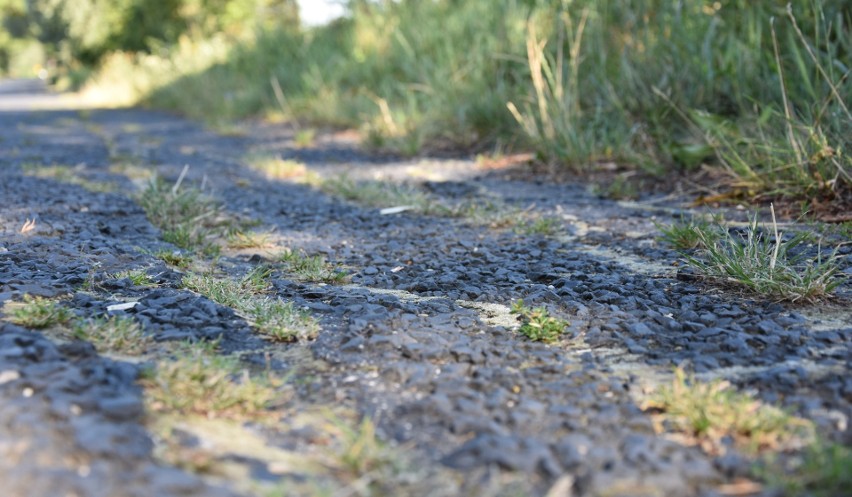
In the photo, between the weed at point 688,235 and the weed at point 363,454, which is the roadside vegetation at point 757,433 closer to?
the weed at point 363,454

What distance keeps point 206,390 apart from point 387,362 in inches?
16.5

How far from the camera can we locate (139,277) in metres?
2.21

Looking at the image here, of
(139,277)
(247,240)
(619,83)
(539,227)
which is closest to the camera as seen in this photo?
A: (139,277)

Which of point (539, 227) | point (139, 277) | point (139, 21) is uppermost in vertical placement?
point (139, 21)

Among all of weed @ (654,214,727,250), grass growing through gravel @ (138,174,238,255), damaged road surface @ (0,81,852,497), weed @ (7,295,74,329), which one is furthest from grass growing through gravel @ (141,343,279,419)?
weed @ (654,214,727,250)

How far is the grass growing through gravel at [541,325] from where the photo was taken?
1.87 metres

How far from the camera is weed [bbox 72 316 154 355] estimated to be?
1709 mm

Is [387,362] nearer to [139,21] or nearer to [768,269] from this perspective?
[768,269]

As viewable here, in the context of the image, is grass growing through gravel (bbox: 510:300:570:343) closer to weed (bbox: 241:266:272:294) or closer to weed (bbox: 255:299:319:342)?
weed (bbox: 255:299:319:342)

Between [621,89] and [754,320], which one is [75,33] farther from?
[754,320]

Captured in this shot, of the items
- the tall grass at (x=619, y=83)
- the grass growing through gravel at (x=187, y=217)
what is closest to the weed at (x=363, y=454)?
the grass growing through gravel at (x=187, y=217)

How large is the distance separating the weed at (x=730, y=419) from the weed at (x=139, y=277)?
1512 mm

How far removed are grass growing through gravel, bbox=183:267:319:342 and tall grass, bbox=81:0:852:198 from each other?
2147mm

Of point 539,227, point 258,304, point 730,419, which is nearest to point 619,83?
point 539,227
